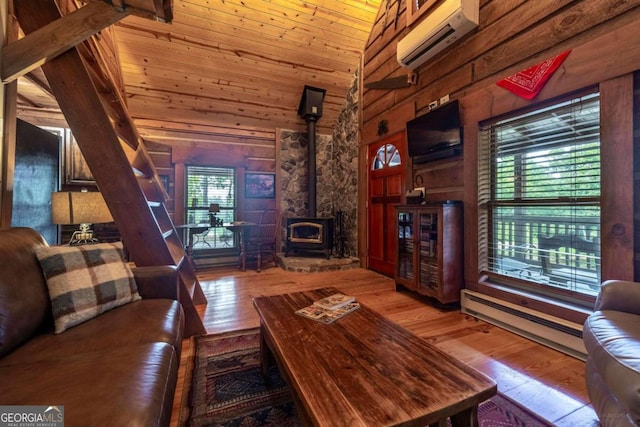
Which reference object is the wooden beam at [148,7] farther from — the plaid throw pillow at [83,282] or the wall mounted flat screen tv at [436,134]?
the wall mounted flat screen tv at [436,134]

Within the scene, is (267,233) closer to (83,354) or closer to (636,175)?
(83,354)

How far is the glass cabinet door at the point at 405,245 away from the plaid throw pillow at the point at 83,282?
2595 millimetres

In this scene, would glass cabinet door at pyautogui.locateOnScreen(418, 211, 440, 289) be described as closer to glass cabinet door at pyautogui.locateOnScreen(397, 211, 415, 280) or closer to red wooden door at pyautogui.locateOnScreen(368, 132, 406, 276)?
glass cabinet door at pyautogui.locateOnScreen(397, 211, 415, 280)

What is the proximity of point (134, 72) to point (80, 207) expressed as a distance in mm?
2633

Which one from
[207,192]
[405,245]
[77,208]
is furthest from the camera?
[207,192]

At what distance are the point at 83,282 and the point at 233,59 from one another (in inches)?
149

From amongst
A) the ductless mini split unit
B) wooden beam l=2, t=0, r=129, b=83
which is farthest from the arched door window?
wooden beam l=2, t=0, r=129, b=83

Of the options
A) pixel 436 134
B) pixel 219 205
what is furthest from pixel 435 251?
pixel 219 205

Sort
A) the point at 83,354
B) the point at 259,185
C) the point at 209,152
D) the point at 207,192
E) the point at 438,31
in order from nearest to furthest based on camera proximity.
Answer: the point at 83,354
the point at 438,31
the point at 209,152
the point at 207,192
the point at 259,185

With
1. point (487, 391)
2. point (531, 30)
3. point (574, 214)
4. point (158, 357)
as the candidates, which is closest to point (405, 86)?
point (531, 30)

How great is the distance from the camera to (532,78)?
2047 mm

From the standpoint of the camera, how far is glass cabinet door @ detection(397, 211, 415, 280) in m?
3.04

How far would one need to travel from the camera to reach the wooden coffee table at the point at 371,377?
731 millimetres

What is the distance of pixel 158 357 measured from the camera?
1.01 m
